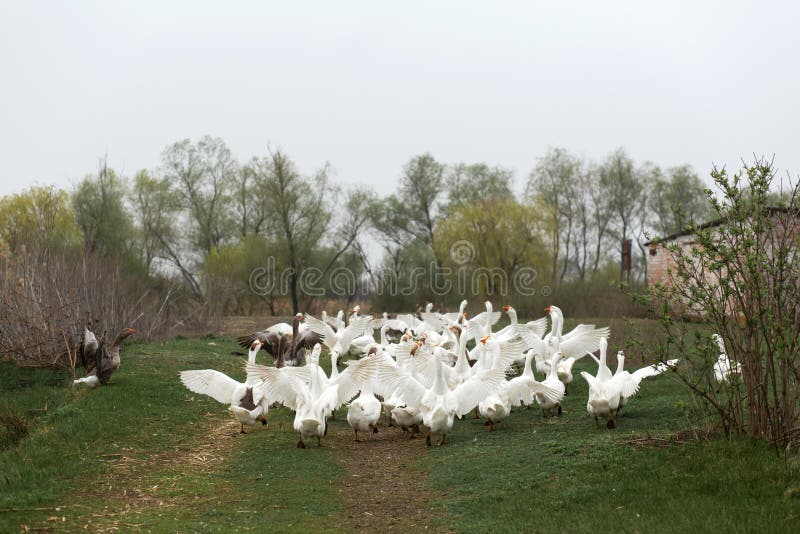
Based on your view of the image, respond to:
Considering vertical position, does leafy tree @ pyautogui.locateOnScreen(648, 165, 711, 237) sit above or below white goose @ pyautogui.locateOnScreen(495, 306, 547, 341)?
above

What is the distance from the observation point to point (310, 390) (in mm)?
10336

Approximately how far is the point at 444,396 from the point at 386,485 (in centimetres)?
197

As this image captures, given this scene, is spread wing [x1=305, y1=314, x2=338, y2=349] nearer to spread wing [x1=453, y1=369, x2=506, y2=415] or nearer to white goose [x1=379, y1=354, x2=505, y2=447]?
white goose [x1=379, y1=354, x2=505, y2=447]

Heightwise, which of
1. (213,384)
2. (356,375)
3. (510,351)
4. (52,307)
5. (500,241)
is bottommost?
(213,384)

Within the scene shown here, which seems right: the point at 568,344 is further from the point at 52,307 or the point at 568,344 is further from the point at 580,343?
the point at 52,307

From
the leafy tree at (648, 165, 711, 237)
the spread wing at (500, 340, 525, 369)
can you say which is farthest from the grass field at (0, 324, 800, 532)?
the leafy tree at (648, 165, 711, 237)

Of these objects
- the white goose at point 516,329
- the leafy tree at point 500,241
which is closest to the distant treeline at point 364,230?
the leafy tree at point 500,241

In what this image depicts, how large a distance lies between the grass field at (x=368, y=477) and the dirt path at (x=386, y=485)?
0.15ft

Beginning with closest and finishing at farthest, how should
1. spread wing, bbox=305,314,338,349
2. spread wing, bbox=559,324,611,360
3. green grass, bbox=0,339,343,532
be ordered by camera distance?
green grass, bbox=0,339,343,532
spread wing, bbox=559,324,611,360
spread wing, bbox=305,314,338,349

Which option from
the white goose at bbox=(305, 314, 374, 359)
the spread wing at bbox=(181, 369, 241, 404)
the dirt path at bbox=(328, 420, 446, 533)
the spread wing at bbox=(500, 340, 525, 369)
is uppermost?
the white goose at bbox=(305, 314, 374, 359)

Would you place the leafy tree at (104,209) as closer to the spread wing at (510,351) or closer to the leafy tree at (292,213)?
the leafy tree at (292,213)

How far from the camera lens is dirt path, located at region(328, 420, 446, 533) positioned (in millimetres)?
7105

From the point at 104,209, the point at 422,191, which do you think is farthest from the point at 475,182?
the point at 104,209

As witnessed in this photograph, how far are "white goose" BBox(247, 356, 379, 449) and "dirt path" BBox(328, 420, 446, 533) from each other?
23.1 inches
